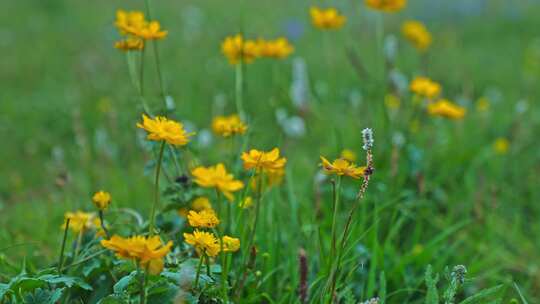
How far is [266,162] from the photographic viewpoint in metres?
1.19

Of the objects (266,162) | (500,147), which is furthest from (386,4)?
(266,162)

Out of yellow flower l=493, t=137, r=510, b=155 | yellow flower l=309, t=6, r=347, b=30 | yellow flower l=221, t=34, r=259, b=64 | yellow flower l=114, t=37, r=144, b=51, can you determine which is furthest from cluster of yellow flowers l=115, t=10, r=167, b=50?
yellow flower l=493, t=137, r=510, b=155

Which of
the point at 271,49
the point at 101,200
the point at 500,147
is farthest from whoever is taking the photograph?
the point at 500,147

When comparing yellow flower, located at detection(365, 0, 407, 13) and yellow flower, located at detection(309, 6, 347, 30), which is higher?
yellow flower, located at detection(365, 0, 407, 13)

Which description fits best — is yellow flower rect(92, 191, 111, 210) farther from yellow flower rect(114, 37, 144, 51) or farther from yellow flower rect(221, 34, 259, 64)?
yellow flower rect(221, 34, 259, 64)

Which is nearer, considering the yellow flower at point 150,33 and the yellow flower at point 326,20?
the yellow flower at point 150,33

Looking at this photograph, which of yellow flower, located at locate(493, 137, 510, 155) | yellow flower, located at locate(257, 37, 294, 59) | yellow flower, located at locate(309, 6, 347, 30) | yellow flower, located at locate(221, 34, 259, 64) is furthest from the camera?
yellow flower, located at locate(493, 137, 510, 155)

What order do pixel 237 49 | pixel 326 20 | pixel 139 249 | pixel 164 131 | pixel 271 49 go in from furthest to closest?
pixel 326 20
pixel 271 49
pixel 237 49
pixel 164 131
pixel 139 249

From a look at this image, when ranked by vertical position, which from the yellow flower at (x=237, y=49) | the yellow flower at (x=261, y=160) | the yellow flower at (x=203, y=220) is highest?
the yellow flower at (x=237, y=49)

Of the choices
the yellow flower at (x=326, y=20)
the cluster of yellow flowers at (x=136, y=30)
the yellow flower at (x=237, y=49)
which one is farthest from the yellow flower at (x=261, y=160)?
the yellow flower at (x=326, y=20)

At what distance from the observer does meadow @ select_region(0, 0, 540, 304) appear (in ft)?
4.34

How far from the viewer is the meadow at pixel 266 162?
4.34 feet

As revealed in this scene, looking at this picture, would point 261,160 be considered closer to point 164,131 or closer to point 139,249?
point 164,131

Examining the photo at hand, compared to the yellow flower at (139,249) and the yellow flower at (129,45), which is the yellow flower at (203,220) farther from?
the yellow flower at (129,45)
